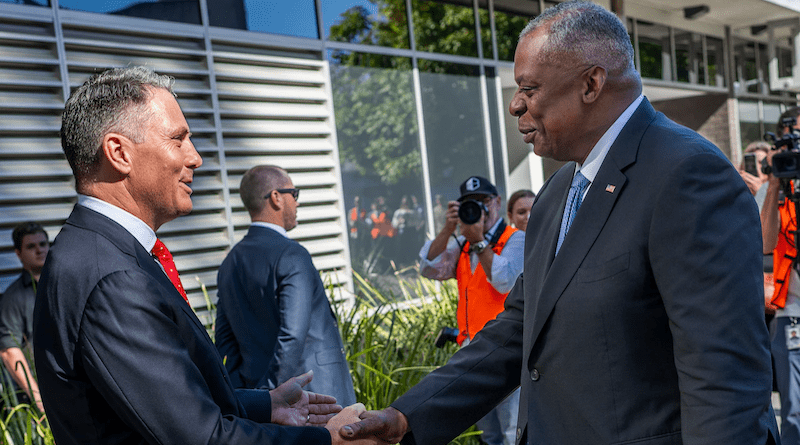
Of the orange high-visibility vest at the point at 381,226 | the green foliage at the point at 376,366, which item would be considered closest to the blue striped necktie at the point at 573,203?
the green foliage at the point at 376,366

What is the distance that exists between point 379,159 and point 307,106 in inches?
46.2

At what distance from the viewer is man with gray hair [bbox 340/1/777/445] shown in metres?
1.69

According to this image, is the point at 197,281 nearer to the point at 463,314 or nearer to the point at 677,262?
the point at 463,314

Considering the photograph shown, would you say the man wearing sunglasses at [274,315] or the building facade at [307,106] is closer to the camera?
the man wearing sunglasses at [274,315]

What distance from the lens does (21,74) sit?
5.58 metres

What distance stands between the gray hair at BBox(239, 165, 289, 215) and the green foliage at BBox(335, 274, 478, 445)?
110 cm

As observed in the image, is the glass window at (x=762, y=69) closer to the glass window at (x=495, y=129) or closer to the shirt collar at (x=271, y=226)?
the glass window at (x=495, y=129)

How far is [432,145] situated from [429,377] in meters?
6.60

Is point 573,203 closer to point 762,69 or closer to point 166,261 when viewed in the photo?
point 166,261

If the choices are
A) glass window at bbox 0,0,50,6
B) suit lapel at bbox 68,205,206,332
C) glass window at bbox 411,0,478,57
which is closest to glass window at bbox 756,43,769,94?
glass window at bbox 411,0,478,57

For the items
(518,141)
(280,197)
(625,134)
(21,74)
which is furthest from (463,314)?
(518,141)

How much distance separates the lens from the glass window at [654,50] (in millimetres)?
13273

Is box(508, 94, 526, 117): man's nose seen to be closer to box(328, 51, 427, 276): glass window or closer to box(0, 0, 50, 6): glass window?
box(0, 0, 50, 6): glass window

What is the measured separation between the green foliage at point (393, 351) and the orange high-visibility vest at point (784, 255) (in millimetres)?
2154
